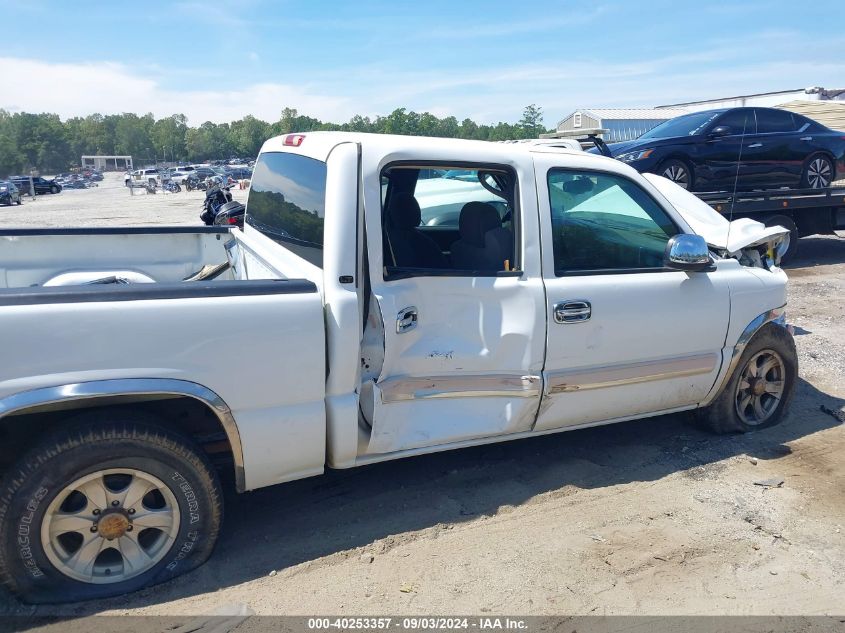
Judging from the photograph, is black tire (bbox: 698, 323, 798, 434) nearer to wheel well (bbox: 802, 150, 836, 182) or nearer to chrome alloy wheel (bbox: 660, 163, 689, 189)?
chrome alloy wheel (bbox: 660, 163, 689, 189)

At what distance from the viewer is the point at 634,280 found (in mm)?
3982

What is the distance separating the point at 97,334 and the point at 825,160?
1186 cm

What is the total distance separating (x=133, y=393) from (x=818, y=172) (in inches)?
459

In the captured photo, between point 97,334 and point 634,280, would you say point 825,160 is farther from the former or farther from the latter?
point 97,334

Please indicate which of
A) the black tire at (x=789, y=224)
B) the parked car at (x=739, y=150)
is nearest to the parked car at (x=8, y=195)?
the parked car at (x=739, y=150)

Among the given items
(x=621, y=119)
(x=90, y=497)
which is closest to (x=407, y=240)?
(x=90, y=497)

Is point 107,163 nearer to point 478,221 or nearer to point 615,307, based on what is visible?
point 478,221

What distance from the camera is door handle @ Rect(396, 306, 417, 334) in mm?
3391

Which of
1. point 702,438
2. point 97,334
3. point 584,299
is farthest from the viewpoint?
point 702,438

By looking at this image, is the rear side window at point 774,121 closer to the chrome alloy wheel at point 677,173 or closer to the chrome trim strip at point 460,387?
the chrome alloy wheel at point 677,173

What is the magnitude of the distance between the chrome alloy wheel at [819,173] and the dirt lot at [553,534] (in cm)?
781

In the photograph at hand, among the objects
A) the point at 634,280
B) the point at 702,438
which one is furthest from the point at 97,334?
the point at 702,438

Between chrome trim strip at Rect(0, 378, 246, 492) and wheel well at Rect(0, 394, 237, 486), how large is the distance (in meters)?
0.06

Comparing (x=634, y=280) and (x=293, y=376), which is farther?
(x=634, y=280)
